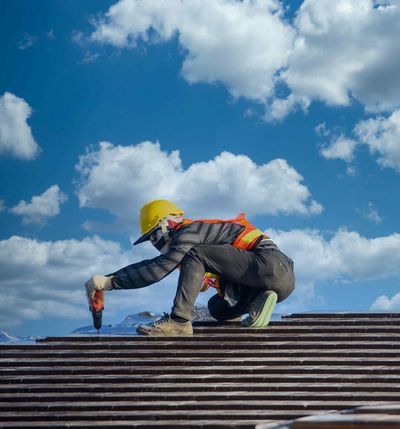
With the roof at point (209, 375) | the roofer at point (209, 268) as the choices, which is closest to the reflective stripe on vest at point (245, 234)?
the roofer at point (209, 268)

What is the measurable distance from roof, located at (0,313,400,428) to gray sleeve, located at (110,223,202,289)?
→ 58cm

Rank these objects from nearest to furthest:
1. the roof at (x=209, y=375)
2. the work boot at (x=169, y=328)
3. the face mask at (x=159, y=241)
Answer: the roof at (x=209, y=375)
the work boot at (x=169, y=328)
the face mask at (x=159, y=241)

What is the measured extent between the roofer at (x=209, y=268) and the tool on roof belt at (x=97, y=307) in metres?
0.07

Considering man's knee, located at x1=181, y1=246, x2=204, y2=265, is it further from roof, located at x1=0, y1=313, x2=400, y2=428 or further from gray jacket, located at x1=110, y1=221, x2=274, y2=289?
roof, located at x1=0, y1=313, x2=400, y2=428

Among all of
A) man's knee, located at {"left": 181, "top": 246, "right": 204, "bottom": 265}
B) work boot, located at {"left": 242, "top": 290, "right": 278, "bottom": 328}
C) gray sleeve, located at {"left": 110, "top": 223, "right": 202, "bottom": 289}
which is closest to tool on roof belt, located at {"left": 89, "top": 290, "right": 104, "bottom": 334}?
gray sleeve, located at {"left": 110, "top": 223, "right": 202, "bottom": 289}

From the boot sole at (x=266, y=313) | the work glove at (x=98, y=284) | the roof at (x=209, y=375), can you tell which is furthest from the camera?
the work glove at (x=98, y=284)

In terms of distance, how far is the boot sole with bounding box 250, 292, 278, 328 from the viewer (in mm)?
8891

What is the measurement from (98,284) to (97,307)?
293mm

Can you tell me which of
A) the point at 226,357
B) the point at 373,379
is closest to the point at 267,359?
the point at 226,357

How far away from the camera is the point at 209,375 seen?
764 centimetres

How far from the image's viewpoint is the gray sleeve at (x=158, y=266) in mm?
8930

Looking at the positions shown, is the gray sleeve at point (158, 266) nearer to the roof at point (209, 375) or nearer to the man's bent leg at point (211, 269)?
the man's bent leg at point (211, 269)

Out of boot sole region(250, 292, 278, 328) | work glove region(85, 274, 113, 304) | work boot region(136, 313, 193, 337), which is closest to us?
work boot region(136, 313, 193, 337)

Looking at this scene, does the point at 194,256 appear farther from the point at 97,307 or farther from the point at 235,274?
the point at 97,307
